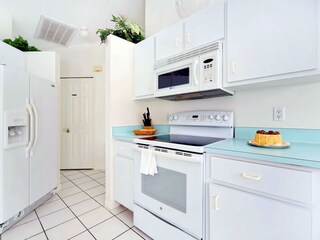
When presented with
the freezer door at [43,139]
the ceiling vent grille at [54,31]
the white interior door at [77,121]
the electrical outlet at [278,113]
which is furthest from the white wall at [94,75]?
the electrical outlet at [278,113]

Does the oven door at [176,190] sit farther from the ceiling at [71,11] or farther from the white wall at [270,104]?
the ceiling at [71,11]

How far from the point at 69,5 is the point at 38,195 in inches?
114

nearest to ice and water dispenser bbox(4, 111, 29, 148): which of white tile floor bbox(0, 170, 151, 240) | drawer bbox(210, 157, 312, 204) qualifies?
white tile floor bbox(0, 170, 151, 240)

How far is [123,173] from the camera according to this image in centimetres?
189

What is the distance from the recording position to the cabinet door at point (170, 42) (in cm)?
168

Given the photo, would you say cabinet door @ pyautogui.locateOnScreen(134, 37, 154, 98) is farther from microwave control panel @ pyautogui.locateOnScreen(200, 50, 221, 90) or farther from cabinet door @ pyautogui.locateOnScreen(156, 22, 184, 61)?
microwave control panel @ pyautogui.locateOnScreen(200, 50, 221, 90)

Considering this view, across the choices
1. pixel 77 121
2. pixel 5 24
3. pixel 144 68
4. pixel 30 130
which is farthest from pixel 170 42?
pixel 77 121

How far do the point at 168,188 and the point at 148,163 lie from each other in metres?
0.27

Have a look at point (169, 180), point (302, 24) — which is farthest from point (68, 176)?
point (302, 24)

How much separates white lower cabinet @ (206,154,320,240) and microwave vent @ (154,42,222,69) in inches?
36.6

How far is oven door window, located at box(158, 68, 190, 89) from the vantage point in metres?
1.63

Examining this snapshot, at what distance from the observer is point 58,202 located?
2.22m

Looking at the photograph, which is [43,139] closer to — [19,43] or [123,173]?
[123,173]

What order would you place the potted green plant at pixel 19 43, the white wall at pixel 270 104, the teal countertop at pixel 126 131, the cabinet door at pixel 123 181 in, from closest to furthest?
the white wall at pixel 270 104 < the cabinet door at pixel 123 181 < the teal countertop at pixel 126 131 < the potted green plant at pixel 19 43
